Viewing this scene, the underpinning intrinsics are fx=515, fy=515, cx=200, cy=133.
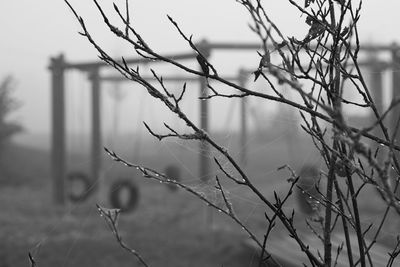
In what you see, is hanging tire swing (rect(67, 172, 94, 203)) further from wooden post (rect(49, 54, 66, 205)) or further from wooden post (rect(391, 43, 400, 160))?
wooden post (rect(391, 43, 400, 160))

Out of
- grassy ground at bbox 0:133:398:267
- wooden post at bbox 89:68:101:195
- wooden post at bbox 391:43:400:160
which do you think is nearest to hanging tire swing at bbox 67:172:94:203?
wooden post at bbox 89:68:101:195

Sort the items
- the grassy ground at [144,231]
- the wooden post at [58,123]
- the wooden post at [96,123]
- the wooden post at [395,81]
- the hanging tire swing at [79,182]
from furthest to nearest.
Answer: the hanging tire swing at [79,182], the wooden post at [96,123], the wooden post at [58,123], the wooden post at [395,81], the grassy ground at [144,231]

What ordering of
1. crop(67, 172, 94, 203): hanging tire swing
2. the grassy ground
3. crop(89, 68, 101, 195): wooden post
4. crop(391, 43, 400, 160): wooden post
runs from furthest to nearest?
crop(67, 172, 94, 203): hanging tire swing → crop(89, 68, 101, 195): wooden post → crop(391, 43, 400, 160): wooden post → the grassy ground

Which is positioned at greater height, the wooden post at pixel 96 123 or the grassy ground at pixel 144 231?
the wooden post at pixel 96 123

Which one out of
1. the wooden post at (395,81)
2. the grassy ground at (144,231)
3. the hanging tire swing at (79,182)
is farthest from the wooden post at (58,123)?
the wooden post at (395,81)

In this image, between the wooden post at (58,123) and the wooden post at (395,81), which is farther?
the wooden post at (58,123)

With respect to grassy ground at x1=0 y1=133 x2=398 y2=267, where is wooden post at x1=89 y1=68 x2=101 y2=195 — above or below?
above

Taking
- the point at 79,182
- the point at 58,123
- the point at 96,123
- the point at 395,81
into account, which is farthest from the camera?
the point at 79,182

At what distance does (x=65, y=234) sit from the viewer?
22.3ft

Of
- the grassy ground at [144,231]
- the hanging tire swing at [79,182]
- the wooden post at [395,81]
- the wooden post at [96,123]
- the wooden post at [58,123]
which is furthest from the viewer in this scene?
the hanging tire swing at [79,182]

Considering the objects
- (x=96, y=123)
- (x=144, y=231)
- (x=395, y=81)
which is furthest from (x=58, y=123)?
(x=395, y=81)

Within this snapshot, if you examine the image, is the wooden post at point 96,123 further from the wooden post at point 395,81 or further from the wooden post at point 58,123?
the wooden post at point 395,81

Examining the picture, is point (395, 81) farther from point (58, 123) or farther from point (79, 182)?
point (79, 182)

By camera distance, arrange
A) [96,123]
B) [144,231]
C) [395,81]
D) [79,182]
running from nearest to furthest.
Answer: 1. [395,81]
2. [144,231]
3. [96,123]
4. [79,182]
